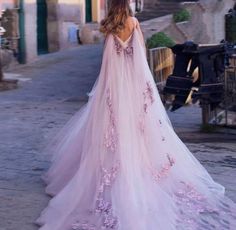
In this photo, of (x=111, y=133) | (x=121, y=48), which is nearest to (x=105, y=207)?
(x=111, y=133)

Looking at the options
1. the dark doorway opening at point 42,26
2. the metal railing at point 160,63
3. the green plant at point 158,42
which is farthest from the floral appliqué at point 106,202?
the dark doorway opening at point 42,26

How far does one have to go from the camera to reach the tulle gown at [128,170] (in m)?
5.55

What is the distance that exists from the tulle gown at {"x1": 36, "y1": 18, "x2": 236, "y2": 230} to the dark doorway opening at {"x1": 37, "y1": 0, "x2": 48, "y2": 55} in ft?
44.2

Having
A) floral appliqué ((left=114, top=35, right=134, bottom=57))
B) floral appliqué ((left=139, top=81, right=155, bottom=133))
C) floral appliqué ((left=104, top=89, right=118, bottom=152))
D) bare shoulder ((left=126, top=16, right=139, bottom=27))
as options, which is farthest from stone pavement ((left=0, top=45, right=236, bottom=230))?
bare shoulder ((left=126, top=16, right=139, bottom=27))

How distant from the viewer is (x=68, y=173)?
6.47 m

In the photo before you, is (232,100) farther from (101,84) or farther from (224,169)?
(101,84)

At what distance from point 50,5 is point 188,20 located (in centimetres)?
384

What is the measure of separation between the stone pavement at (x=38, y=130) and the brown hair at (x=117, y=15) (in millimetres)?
1643

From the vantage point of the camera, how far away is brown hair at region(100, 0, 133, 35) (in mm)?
5949

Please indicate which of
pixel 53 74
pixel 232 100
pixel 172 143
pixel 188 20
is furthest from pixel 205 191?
pixel 188 20

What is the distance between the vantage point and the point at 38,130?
9672 mm

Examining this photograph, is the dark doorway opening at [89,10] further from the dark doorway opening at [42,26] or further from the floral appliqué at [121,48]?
the floral appliqué at [121,48]

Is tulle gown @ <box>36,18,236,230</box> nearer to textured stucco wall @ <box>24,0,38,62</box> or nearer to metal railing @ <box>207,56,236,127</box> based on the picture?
metal railing @ <box>207,56,236,127</box>

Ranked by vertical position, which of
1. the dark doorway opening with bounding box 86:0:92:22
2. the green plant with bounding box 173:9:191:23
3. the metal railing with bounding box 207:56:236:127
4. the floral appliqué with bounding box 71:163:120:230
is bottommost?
the floral appliqué with bounding box 71:163:120:230
